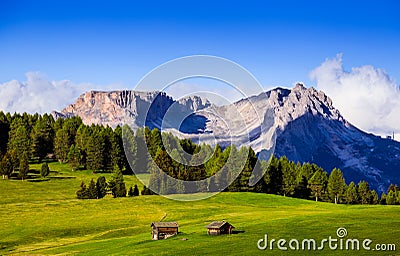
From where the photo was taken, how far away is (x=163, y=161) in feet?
427

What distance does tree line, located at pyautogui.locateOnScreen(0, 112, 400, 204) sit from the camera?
423 ft

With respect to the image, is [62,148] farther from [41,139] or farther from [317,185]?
[317,185]

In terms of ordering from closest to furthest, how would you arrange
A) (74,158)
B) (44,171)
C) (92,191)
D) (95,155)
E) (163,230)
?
(163,230) < (92,191) < (44,171) < (74,158) < (95,155)

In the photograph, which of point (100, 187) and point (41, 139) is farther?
point (41, 139)

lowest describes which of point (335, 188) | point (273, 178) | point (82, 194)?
point (82, 194)

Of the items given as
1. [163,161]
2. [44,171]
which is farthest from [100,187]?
[44,171]

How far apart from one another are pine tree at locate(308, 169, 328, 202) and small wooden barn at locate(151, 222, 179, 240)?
79.3 meters

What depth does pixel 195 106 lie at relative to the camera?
211ft

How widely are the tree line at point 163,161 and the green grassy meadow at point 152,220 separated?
13.9 meters

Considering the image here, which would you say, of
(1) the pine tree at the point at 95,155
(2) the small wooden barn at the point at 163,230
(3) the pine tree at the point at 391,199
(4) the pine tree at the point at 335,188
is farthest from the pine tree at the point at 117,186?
(3) the pine tree at the point at 391,199

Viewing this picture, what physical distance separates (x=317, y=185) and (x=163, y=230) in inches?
3203

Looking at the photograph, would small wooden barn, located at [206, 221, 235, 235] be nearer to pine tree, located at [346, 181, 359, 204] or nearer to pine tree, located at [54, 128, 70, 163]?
pine tree, located at [346, 181, 359, 204]

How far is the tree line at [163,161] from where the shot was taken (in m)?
129

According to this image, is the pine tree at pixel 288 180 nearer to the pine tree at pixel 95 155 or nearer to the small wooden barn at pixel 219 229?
the pine tree at pixel 95 155
